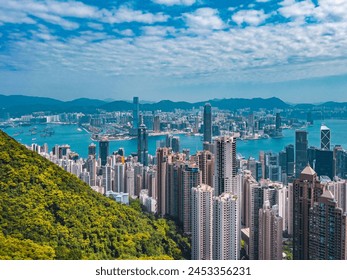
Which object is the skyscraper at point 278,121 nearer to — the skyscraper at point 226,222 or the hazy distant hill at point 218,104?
the hazy distant hill at point 218,104

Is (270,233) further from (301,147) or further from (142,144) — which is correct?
(142,144)

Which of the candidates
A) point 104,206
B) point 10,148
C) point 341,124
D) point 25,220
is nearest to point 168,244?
point 104,206

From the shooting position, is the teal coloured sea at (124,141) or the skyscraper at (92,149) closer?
the teal coloured sea at (124,141)

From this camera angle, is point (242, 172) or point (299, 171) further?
point (242, 172)

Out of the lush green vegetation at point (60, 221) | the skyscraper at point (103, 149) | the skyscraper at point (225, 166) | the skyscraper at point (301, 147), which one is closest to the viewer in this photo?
the lush green vegetation at point (60, 221)

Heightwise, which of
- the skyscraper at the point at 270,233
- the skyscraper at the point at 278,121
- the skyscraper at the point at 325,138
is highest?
the skyscraper at the point at 278,121

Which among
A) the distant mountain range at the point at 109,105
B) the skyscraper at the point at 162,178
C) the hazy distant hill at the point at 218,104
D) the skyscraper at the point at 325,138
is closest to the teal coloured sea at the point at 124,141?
the skyscraper at the point at 325,138

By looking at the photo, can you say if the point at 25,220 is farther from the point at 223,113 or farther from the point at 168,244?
the point at 223,113
